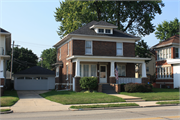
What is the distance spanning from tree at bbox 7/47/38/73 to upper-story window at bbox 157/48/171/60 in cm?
2937

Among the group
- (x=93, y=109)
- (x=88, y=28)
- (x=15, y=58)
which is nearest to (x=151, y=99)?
(x=93, y=109)

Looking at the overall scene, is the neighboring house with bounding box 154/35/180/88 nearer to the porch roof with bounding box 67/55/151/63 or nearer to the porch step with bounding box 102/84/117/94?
the porch roof with bounding box 67/55/151/63

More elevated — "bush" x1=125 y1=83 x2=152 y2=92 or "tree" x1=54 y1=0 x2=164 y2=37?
"tree" x1=54 y1=0 x2=164 y2=37

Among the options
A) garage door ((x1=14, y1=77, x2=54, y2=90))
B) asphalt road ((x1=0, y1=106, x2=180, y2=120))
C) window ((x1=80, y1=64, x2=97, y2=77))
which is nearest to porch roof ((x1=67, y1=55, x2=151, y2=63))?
window ((x1=80, y1=64, x2=97, y2=77))

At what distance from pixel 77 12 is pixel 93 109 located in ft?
79.7

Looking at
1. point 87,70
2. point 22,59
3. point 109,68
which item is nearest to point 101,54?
point 109,68

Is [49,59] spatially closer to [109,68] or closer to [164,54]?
[164,54]

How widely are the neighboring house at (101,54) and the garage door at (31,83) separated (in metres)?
7.12

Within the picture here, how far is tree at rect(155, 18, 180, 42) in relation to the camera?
54.3 metres

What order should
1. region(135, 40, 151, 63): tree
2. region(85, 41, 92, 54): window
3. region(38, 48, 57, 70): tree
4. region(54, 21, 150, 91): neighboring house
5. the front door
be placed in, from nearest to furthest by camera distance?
region(54, 21, 150, 91): neighboring house
region(85, 41, 92, 54): window
the front door
region(135, 40, 151, 63): tree
region(38, 48, 57, 70): tree

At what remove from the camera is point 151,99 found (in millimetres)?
18297

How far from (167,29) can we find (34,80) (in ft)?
122

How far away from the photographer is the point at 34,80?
35.5 meters

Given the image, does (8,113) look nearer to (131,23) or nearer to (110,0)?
(110,0)
